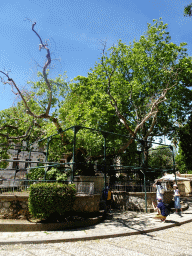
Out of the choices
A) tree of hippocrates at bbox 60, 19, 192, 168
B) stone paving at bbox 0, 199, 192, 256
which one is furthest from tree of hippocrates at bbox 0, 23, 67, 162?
stone paving at bbox 0, 199, 192, 256

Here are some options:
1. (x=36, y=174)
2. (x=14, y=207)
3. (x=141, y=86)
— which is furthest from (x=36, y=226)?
(x=141, y=86)

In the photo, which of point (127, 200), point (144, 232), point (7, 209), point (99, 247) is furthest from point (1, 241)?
point (127, 200)

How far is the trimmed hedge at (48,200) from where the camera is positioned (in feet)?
21.5

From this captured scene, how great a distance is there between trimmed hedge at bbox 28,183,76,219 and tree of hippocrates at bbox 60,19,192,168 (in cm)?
1062

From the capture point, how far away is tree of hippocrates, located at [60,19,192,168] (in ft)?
60.2

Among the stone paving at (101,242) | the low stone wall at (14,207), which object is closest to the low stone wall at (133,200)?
the stone paving at (101,242)

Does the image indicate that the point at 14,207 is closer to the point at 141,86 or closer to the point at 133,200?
the point at 133,200

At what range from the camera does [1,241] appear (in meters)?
5.23

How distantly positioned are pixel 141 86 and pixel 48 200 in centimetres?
1582

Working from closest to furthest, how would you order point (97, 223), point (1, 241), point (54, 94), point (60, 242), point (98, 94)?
1. point (1, 241)
2. point (60, 242)
3. point (97, 223)
4. point (54, 94)
5. point (98, 94)

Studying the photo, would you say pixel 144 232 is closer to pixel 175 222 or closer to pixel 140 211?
pixel 175 222

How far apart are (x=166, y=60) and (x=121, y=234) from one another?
17.8 metres

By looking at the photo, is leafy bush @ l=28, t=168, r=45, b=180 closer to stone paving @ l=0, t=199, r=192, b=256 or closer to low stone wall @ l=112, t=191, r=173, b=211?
low stone wall @ l=112, t=191, r=173, b=211

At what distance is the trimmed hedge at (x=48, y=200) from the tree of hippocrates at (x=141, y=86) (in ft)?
34.8
